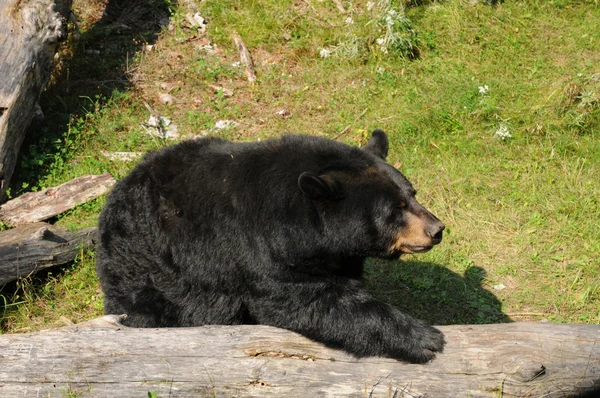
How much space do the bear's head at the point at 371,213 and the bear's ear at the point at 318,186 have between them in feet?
0.05

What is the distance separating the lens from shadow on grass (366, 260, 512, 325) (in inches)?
268

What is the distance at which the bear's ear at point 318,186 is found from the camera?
4590 mm

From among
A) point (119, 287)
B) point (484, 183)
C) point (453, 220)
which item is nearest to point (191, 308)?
point (119, 287)

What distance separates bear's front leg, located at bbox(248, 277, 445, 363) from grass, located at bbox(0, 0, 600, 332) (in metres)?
2.17

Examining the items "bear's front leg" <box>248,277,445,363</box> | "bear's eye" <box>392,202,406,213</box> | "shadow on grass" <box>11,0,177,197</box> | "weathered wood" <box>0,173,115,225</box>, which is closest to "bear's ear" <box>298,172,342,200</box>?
"bear's eye" <box>392,202,406,213</box>

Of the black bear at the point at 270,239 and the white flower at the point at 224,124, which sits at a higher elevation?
the black bear at the point at 270,239

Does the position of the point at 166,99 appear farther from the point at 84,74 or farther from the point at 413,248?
the point at 413,248

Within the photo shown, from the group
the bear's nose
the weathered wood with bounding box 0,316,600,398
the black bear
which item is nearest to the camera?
the weathered wood with bounding box 0,316,600,398

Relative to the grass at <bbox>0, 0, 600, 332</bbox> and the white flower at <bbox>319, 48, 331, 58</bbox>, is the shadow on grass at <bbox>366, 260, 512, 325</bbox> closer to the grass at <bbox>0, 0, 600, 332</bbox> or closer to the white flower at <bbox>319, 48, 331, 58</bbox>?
the grass at <bbox>0, 0, 600, 332</bbox>

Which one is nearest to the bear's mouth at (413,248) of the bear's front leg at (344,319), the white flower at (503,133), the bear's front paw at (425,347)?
the bear's front leg at (344,319)

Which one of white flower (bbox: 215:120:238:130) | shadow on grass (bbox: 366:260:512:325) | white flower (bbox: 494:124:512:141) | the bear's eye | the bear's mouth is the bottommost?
shadow on grass (bbox: 366:260:512:325)

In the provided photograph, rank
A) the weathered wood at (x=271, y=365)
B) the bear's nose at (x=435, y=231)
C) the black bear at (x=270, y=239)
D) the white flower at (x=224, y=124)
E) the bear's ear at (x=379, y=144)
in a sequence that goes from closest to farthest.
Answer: the weathered wood at (x=271, y=365)
the black bear at (x=270, y=239)
the bear's nose at (x=435, y=231)
the bear's ear at (x=379, y=144)
the white flower at (x=224, y=124)

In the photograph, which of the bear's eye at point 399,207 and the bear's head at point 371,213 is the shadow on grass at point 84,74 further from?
the bear's eye at point 399,207

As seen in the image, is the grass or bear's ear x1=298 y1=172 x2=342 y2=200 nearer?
bear's ear x1=298 y1=172 x2=342 y2=200
